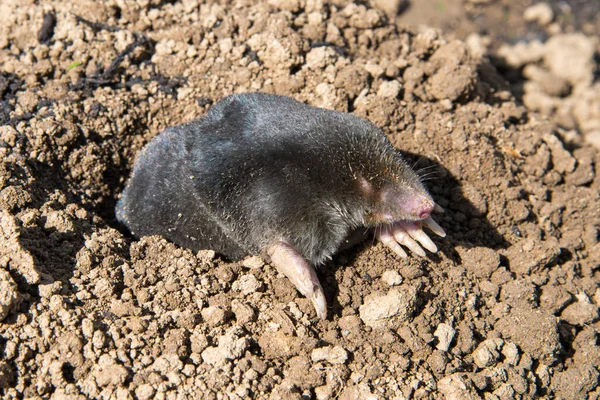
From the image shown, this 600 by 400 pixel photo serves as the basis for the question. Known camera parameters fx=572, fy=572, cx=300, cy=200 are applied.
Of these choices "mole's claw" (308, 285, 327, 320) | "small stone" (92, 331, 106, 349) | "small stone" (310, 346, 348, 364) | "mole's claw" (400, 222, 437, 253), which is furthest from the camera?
"mole's claw" (400, 222, 437, 253)

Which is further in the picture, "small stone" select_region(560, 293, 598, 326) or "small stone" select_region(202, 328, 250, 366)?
"small stone" select_region(560, 293, 598, 326)

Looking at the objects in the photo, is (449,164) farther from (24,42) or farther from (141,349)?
(24,42)

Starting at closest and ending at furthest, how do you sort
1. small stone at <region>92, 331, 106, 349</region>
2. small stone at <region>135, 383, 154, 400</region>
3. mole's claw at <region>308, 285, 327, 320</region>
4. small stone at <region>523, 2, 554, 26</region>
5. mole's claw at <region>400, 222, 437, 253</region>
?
small stone at <region>135, 383, 154, 400</region>, small stone at <region>92, 331, 106, 349</region>, mole's claw at <region>308, 285, 327, 320</region>, mole's claw at <region>400, 222, 437, 253</region>, small stone at <region>523, 2, 554, 26</region>

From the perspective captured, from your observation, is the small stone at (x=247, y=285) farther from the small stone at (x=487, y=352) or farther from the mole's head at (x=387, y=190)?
the small stone at (x=487, y=352)

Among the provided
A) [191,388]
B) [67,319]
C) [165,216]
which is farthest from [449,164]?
[67,319]

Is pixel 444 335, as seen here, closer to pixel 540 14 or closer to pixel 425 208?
pixel 425 208

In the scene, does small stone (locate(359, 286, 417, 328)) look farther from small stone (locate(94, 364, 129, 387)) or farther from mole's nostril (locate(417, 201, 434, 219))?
small stone (locate(94, 364, 129, 387))

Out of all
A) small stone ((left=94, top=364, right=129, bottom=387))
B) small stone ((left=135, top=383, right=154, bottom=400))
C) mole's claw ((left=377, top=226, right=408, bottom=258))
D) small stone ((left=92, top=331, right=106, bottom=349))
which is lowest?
small stone ((left=135, top=383, right=154, bottom=400))

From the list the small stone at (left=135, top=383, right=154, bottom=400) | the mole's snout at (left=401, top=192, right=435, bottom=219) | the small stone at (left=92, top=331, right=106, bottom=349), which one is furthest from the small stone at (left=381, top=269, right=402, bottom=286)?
the small stone at (left=92, top=331, right=106, bottom=349)
